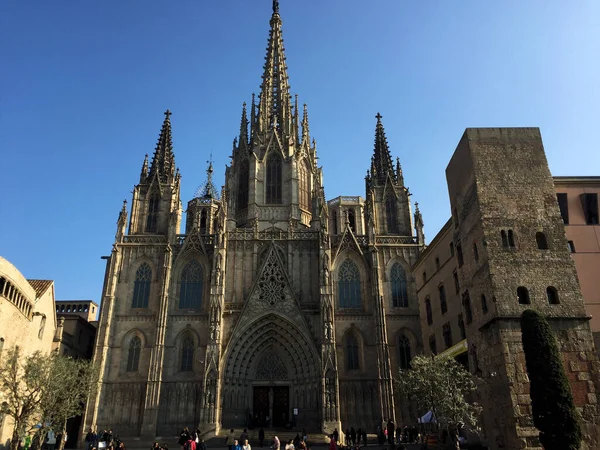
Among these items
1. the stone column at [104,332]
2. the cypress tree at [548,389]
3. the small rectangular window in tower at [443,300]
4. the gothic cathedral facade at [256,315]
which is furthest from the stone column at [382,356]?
the stone column at [104,332]

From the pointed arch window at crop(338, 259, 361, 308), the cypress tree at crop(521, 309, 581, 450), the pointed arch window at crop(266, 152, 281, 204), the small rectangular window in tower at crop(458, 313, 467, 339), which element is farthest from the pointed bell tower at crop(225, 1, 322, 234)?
the cypress tree at crop(521, 309, 581, 450)

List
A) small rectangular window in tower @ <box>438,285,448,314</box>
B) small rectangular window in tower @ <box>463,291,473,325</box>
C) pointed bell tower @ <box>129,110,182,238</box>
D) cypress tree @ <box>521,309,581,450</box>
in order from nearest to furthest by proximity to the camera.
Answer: cypress tree @ <box>521,309,581,450</box> → small rectangular window in tower @ <box>463,291,473,325</box> → small rectangular window in tower @ <box>438,285,448,314</box> → pointed bell tower @ <box>129,110,182,238</box>

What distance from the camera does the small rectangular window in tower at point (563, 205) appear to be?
2345cm

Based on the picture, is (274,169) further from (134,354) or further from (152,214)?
(134,354)

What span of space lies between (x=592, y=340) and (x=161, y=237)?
32081 mm

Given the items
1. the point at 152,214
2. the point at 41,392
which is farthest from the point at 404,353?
the point at 41,392

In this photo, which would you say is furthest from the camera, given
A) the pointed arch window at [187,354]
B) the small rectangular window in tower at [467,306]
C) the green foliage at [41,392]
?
the pointed arch window at [187,354]

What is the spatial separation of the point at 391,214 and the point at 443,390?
82.0 ft

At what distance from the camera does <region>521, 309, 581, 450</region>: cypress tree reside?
16719 millimetres

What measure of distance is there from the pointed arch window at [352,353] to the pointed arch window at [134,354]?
15623 mm

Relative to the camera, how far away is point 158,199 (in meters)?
44.2

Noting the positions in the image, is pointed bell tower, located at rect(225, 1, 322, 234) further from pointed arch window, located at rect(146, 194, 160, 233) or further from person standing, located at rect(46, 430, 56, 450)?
person standing, located at rect(46, 430, 56, 450)

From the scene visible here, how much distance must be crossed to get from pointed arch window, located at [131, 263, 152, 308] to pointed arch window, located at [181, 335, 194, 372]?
442 cm

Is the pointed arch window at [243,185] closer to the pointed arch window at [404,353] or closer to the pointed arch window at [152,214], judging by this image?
the pointed arch window at [152,214]
